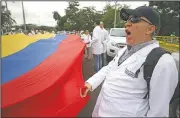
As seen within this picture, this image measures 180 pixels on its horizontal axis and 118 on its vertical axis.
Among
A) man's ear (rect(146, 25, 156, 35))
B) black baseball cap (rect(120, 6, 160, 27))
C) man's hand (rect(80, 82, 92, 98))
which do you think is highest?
black baseball cap (rect(120, 6, 160, 27))

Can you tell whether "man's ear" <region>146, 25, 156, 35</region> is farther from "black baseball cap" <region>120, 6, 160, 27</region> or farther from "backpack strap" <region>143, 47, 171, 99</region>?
"backpack strap" <region>143, 47, 171, 99</region>

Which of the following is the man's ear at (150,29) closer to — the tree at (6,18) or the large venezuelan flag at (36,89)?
the large venezuelan flag at (36,89)

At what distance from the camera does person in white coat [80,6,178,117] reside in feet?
4.72

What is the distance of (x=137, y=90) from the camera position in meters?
1.53

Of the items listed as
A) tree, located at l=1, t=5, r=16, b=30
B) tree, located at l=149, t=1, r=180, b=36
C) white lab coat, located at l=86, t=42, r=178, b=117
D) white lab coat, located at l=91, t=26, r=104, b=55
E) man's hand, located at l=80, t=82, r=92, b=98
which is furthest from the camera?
white lab coat, located at l=91, t=26, r=104, b=55

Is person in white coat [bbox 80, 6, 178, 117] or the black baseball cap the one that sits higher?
the black baseball cap

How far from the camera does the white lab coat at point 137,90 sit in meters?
1.43

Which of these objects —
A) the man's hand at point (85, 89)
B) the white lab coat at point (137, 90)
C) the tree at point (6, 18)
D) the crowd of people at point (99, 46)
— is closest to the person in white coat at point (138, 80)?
the white lab coat at point (137, 90)

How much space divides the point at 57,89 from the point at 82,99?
248mm

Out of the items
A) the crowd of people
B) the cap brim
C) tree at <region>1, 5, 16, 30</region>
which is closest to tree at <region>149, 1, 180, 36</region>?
the cap brim

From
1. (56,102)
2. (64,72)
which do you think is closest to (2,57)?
(64,72)

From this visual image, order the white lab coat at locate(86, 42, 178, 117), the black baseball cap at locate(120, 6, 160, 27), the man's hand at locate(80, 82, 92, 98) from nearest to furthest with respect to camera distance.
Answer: the white lab coat at locate(86, 42, 178, 117) < the black baseball cap at locate(120, 6, 160, 27) < the man's hand at locate(80, 82, 92, 98)

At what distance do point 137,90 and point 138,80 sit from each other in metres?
0.06

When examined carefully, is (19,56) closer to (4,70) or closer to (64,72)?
(4,70)
